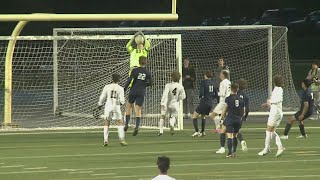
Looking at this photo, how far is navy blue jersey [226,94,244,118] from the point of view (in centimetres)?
2114

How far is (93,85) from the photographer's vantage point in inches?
1209

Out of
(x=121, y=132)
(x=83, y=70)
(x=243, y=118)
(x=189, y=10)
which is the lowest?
(x=121, y=132)

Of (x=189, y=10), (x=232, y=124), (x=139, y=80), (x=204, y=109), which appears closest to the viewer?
(x=232, y=124)

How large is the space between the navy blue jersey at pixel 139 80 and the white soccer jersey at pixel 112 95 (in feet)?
7.99

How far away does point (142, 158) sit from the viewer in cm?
2136

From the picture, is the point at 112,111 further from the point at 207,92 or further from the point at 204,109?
the point at 207,92

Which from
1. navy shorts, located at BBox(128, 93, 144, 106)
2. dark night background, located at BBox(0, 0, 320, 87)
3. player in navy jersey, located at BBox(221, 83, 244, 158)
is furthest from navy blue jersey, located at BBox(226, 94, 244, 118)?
dark night background, located at BBox(0, 0, 320, 87)

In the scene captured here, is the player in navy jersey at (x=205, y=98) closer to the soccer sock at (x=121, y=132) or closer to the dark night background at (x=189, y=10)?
the soccer sock at (x=121, y=132)

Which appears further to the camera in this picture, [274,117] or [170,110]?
[170,110]

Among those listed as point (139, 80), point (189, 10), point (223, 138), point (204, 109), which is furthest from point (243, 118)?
point (189, 10)

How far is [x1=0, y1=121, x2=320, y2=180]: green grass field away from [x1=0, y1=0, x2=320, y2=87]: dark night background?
2876 cm

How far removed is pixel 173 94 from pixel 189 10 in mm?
39690

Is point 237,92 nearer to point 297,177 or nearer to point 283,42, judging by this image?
point 297,177

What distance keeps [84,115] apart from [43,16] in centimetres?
636
